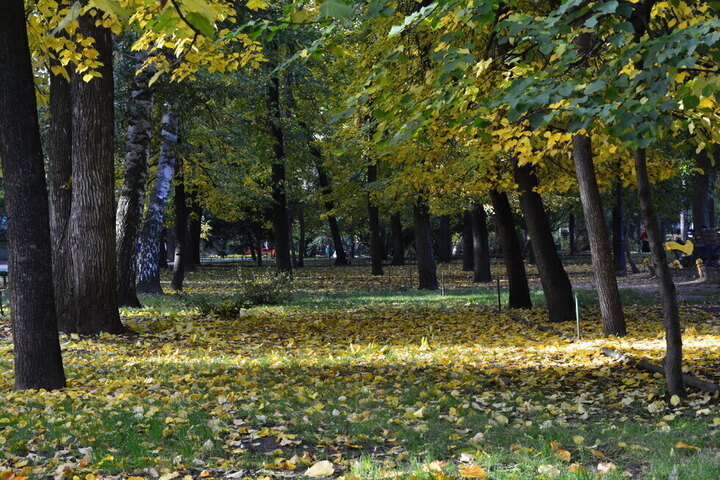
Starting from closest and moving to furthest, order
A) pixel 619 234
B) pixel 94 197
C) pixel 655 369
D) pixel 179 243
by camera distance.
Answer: pixel 655 369 → pixel 94 197 → pixel 179 243 → pixel 619 234

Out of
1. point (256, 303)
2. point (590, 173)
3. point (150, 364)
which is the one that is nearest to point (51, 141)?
point (150, 364)

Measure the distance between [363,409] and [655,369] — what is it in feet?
10.2

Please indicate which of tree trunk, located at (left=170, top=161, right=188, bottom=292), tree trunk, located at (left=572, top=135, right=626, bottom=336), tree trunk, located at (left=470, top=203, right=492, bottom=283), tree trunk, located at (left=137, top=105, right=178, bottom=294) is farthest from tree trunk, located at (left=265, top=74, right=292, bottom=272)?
tree trunk, located at (left=572, top=135, right=626, bottom=336)

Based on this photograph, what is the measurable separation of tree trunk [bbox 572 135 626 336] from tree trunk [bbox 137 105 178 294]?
1251 cm

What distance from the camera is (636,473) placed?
4.09 meters

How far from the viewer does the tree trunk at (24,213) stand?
6277 millimetres

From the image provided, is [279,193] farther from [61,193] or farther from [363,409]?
[363,409]

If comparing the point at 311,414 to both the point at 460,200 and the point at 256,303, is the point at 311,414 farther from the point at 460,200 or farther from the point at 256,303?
the point at 460,200

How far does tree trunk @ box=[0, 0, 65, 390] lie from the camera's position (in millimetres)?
6277

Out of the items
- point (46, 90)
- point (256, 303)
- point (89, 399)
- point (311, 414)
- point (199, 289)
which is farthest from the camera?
point (199, 289)

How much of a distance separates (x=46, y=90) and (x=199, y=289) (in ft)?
39.7

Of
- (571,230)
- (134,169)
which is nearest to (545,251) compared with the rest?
(134,169)

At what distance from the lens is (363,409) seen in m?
6.11

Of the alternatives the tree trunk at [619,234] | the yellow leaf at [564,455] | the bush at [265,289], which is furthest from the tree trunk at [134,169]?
the tree trunk at [619,234]
